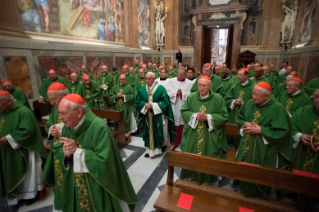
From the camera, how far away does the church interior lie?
2555 millimetres

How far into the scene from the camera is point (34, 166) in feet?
10.6

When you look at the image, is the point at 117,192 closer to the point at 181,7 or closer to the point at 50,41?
the point at 50,41

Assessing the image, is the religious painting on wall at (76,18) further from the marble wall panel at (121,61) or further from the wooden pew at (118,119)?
the wooden pew at (118,119)

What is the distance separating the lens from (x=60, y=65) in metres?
8.38

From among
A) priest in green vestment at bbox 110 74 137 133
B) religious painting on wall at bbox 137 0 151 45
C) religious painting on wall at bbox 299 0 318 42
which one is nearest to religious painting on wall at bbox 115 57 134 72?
religious painting on wall at bbox 137 0 151 45

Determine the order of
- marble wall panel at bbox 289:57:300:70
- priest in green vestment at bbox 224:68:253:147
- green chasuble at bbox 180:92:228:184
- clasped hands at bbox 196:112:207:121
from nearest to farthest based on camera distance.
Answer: clasped hands at bbox 196:112:207:121 → green chasuble at bbox 180:92:228:184 → priest in green vestment at bbox 224:68:253:147 → marble wall panel at bbox 289:57:300:70

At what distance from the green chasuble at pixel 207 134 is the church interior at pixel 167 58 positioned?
94 mm

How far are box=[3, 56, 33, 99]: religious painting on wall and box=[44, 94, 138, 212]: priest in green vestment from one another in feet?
18.7

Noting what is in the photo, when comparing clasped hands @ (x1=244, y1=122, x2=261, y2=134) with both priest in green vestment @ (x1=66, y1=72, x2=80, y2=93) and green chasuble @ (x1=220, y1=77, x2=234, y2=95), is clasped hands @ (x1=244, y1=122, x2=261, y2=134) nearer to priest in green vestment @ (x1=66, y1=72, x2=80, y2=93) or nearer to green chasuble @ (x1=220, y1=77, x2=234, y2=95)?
green chasuble @ (x1=220, y1=77, x2=234, y2=95)

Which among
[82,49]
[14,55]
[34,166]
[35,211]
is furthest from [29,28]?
[35,211]

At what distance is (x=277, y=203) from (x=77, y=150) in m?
2.75

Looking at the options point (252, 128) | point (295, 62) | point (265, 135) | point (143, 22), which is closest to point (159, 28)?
point (143, 22)

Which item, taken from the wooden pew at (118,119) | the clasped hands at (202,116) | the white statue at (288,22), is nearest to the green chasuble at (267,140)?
the clasped hands at (202,116)

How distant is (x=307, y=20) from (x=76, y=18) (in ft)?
45.4
